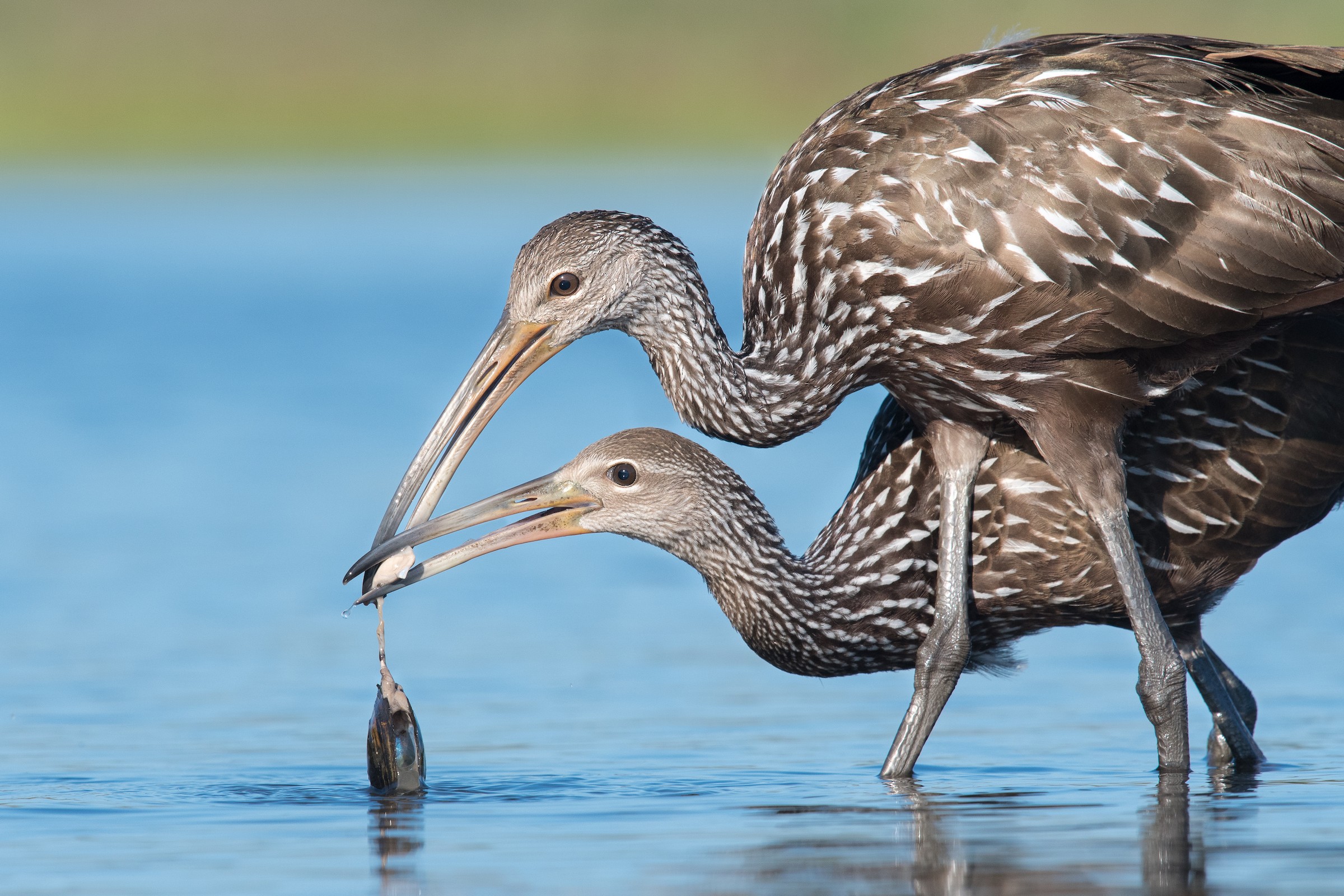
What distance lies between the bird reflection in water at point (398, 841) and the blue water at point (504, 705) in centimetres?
2

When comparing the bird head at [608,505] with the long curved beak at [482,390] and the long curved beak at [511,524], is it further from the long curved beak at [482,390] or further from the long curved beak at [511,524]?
the long curved beak at [482,390]

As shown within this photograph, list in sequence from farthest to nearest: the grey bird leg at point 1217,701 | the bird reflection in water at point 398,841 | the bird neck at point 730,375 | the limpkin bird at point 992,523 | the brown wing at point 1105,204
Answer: the grey bird leg at point 1217,701 → the limpkin bird at point 992,523 → the bird neck at point 730,375 → the brown wing at point 1105,204 → the bird reflection in water at point 398,841

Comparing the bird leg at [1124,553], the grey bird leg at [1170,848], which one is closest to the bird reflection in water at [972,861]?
the grey bird leg at [1170,848]

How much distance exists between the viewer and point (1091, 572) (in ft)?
31.9

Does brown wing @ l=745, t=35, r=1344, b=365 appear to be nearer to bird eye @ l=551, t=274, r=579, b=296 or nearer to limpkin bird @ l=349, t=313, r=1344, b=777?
limpkin bird @ l=349, t=313, r=1344, b=777

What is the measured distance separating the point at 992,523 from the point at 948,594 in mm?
366

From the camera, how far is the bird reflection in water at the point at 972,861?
7.18m

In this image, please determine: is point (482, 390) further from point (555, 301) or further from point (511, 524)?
point (511, 524)

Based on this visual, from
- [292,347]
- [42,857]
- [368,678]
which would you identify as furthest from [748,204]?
[42,857]

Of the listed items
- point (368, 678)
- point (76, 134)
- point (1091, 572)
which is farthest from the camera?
point (76, 134)

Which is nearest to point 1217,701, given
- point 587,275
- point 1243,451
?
point 1243,451

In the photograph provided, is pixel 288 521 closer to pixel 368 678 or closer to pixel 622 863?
pixel 368 678

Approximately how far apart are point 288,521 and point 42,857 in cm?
843

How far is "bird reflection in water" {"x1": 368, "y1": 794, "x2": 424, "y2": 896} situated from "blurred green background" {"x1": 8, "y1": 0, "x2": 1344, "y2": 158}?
43569 mm
